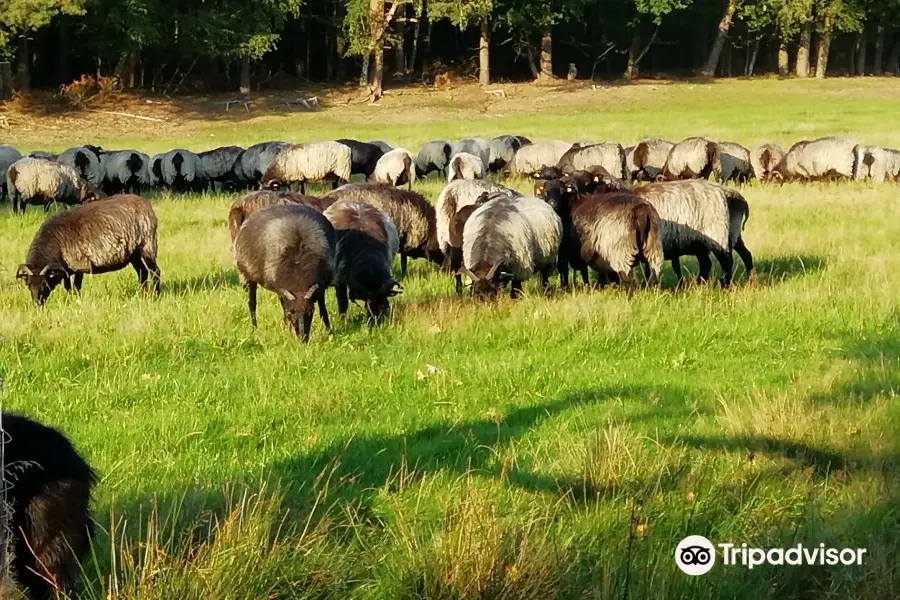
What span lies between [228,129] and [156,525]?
39974 mm

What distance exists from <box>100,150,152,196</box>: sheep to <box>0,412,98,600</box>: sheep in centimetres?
2113

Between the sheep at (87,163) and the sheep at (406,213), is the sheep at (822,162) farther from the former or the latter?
the sheep at (87,163)

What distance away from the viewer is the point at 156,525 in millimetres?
4180

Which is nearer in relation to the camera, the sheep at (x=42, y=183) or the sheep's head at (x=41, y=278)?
the sheep's head at (x=41, y=278)

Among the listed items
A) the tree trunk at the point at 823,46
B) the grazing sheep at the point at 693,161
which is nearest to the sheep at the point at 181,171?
the grazing sheep at the point at 693,161

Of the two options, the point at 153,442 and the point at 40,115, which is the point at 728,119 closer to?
the point at 40,115

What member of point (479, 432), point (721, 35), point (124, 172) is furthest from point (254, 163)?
point (721, 35)

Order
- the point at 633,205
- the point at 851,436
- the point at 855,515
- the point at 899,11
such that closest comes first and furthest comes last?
the point at 855,515, the point at 851,436, the point at 633,205, the point at 899,11

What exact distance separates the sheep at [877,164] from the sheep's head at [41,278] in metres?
19.2

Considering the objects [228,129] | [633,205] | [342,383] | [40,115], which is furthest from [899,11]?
[342,383]

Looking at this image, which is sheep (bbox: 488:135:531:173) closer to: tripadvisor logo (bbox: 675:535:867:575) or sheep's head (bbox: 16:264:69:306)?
sheep's head (bbox: 16:264:69:306)

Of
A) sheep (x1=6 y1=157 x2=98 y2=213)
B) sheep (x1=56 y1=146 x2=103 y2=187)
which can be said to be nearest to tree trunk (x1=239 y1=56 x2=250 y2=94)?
sheep (x1=56 y1=146 x2=103 y2=187)

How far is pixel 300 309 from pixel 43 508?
226 inches

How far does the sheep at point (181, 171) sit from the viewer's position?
80.2 feet
